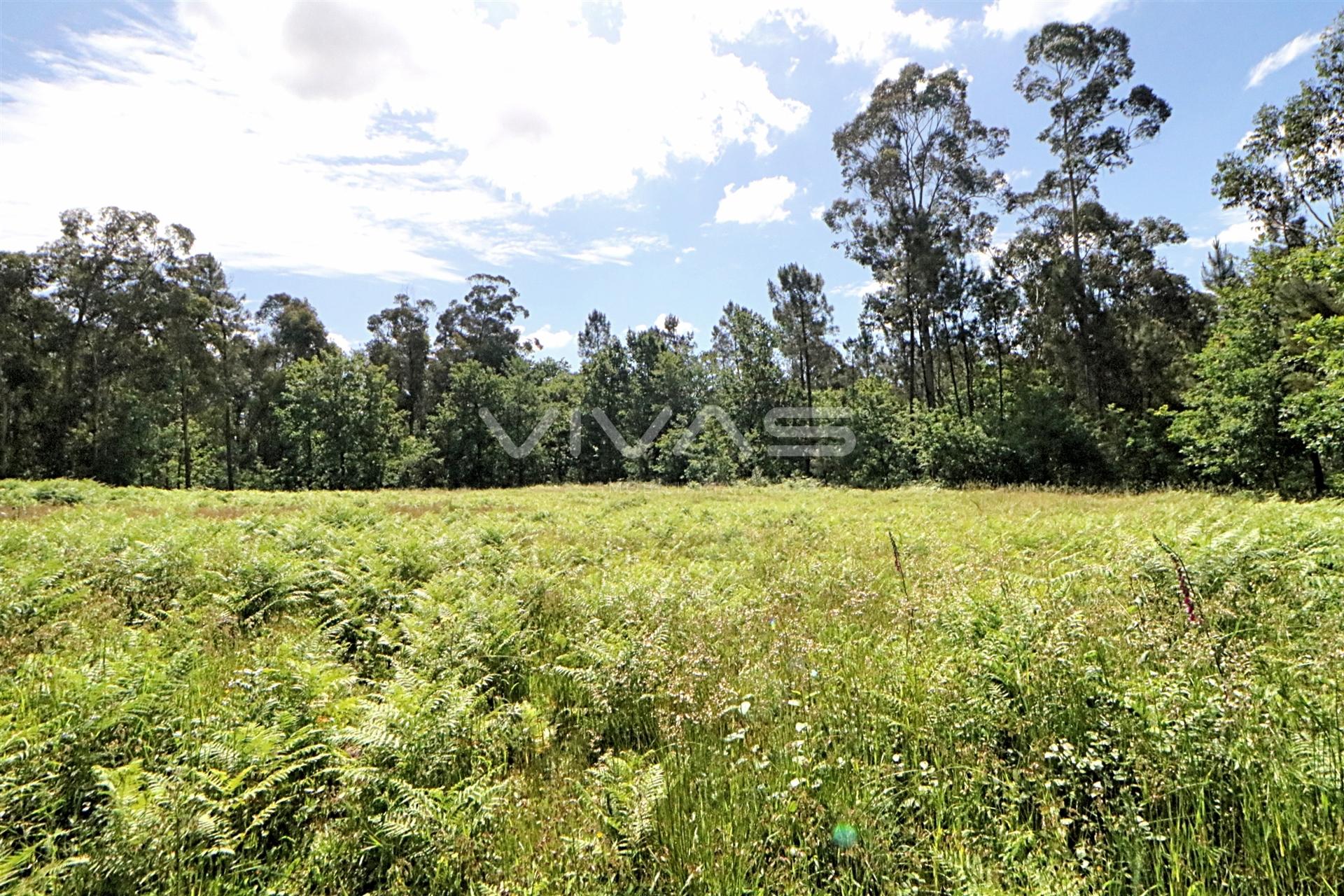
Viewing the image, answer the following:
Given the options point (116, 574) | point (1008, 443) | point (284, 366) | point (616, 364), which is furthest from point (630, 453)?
point (116, 574)

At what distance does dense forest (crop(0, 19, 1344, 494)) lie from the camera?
17422 millimetres

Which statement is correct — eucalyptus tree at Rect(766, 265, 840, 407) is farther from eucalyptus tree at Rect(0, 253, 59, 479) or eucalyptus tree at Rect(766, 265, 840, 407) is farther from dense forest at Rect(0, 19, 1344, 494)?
eucalyptus tree at Rect(0, 253, 59, 479)

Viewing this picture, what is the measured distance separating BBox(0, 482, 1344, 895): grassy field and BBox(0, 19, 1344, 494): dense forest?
1201cm

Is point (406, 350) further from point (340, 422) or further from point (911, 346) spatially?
point (911, 346)

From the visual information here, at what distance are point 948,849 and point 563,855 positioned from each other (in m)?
1.73

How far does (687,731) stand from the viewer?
355 centimetres

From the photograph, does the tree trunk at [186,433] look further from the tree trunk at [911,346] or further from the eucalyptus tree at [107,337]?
the tree trunk at [911,346]

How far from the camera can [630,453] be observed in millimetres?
42406

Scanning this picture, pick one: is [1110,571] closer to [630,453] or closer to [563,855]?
[563,855]

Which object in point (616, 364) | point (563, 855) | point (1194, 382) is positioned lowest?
point (563, 855)

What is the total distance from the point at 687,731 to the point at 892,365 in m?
49.6

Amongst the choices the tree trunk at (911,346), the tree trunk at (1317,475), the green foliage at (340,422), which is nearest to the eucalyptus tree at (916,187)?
the tree trunk at (911,346)

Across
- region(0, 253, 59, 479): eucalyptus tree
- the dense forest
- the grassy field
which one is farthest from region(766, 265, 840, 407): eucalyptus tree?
region(0, 253, 59, 479): eucalyptus tree

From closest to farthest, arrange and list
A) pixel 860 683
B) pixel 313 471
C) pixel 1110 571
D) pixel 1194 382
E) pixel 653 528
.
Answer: pixel 860 683
pixel 1110 571
pixel 653 528
pixel 1194 382
pixel 313 471
